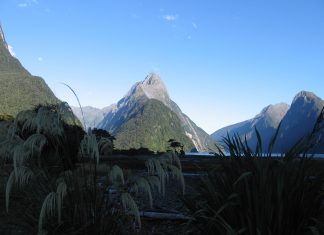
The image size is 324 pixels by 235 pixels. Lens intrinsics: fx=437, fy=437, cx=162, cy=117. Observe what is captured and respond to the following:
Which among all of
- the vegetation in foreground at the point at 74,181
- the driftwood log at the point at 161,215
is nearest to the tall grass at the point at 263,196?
the vegetation in foreground at the point at 74,181

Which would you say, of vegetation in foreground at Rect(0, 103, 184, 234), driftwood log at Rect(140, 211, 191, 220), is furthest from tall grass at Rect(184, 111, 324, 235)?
driftwood log at Rect(140, 211, 191, 220)

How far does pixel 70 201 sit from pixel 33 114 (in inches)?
36.0

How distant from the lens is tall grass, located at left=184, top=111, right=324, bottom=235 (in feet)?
11.5

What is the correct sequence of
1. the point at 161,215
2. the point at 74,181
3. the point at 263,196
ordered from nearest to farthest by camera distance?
the point at 263,196, the point at 74,181, the point at 161,215

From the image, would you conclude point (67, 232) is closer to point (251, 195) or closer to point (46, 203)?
point (46, 203)

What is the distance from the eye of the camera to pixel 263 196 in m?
3.51

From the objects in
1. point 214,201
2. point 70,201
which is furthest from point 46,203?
point 214,201

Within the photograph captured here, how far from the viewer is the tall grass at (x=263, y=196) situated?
11.5 feet

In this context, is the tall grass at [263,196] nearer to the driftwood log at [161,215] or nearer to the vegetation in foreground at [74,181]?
the vegetation in foreground at [74,181]

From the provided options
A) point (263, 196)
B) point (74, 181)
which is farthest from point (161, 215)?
point (263, 196)

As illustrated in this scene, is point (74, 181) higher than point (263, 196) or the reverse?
higher

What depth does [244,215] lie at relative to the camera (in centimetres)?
367

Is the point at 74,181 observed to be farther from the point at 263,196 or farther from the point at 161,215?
the point at 161,215

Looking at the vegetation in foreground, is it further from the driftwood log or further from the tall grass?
the driftwood log
